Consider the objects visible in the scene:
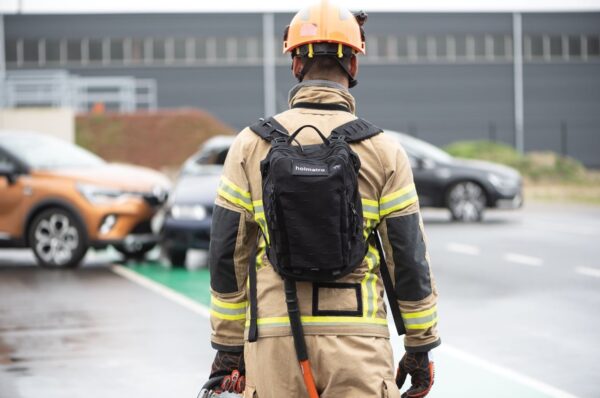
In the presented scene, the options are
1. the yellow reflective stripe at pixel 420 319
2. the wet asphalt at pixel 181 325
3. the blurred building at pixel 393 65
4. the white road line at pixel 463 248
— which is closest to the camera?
the yellow reflective stripe at pixel 420 319

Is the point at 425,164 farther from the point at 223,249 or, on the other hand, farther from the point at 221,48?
the point at 221,48

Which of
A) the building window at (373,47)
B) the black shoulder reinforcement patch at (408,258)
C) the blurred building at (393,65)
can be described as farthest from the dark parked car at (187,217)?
the building window at (373,47)

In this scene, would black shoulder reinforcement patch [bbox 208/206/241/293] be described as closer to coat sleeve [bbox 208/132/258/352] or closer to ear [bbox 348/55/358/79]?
coat sleeve [bbox 208/132/258/352]

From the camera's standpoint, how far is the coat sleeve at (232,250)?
367 centimetres

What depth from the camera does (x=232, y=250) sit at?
367cm

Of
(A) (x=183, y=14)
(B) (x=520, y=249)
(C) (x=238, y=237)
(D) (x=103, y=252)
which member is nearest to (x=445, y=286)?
(B) (x=520, y=249)

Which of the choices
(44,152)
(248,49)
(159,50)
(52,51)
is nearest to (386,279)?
(44,152)

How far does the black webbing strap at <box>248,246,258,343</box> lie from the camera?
3572 millimetres

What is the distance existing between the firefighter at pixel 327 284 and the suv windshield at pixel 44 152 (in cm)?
1089

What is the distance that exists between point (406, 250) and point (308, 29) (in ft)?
2.36

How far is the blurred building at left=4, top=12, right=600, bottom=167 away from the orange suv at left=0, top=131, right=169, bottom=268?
37374 mm

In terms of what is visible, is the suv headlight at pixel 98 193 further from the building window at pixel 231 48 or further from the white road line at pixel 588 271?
the building window at pixel 231 48

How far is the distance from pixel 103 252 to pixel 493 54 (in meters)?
38.6

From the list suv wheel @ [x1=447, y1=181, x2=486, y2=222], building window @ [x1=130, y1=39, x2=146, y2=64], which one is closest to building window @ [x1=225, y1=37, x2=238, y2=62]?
building window @ [x1=130, y1=39, x2=146, y2=64]
